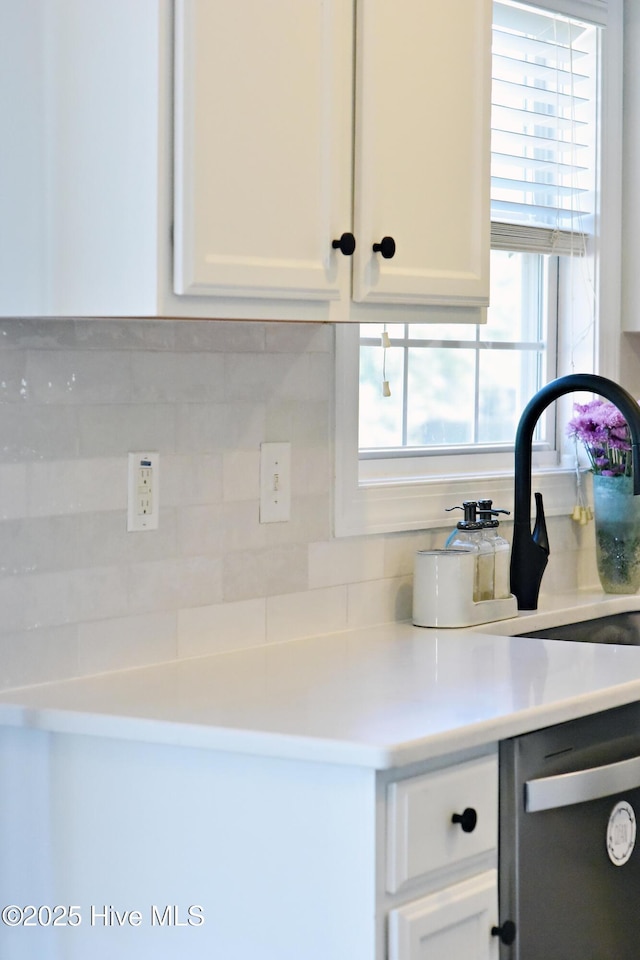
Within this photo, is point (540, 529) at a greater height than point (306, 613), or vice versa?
point (540, 529)

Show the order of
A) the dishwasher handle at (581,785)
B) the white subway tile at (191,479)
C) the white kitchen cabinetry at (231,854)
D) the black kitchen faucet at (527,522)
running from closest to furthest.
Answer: the white kitchen cabinetry at (231,854) → the dishwasher handle at (581,785) → the white subway tile at (191,479) → the black kitchen faucet at (527,522)

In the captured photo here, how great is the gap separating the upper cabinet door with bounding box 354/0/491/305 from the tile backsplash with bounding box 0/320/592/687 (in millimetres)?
320

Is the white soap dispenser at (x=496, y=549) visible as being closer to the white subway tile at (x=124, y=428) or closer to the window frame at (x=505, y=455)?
the window frame at (x=505, y=455)

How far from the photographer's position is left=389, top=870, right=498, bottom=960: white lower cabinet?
5.05 ft

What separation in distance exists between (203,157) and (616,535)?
5.01ft

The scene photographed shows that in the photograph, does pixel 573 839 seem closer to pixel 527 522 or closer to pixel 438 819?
pixel 438 819

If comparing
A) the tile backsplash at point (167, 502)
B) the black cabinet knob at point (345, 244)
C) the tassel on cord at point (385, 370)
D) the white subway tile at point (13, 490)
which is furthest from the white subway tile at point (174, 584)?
the black cabinet knob at point (345, 244)

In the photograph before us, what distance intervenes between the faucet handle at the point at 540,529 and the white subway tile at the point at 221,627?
677 mm

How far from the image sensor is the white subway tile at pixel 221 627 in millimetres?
2043

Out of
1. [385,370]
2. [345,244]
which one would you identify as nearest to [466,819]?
[345,244]

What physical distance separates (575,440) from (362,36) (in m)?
1.26

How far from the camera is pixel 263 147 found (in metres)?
1.70

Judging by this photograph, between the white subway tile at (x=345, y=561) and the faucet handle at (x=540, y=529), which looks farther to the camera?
the faucet handle at (x=540, y=529)

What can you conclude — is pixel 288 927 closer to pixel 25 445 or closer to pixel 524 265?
pixel 25 445
